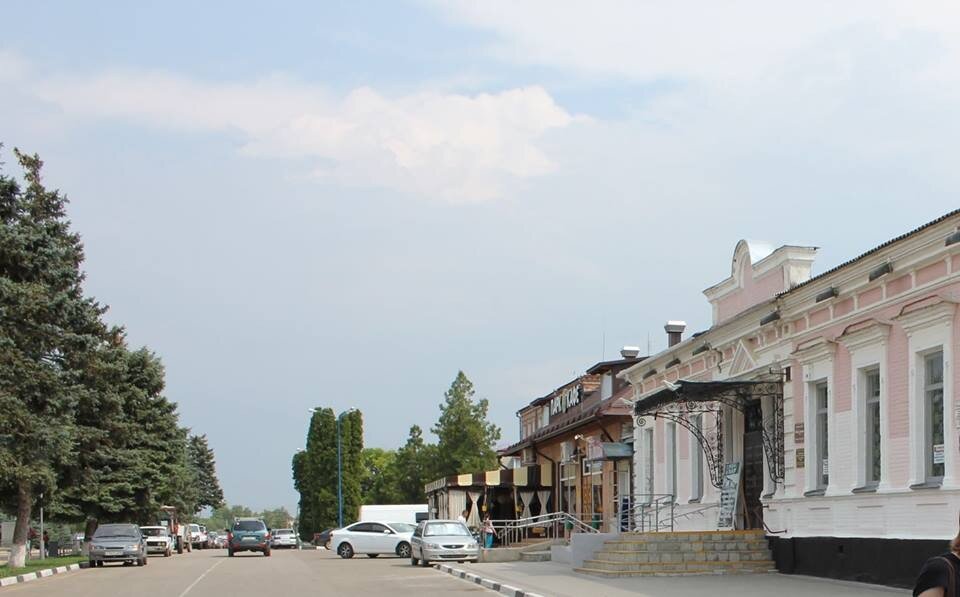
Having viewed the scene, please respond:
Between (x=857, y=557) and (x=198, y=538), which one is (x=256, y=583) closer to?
(x=857, y=557)

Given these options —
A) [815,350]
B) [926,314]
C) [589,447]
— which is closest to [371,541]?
[589,447]

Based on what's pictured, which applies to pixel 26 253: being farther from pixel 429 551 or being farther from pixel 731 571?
pixel 731 571

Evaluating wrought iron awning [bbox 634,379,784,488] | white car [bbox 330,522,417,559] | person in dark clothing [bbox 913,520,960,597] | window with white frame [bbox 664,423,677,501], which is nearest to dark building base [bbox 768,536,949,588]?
wrought iron awning [bbox 634,379,784,488]

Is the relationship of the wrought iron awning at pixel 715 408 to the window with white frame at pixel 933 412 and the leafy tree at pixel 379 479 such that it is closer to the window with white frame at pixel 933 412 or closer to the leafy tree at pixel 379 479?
the window with white frame at pixel 933 412

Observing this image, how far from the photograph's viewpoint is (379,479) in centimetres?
14125

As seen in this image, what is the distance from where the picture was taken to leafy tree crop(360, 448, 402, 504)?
115 meters

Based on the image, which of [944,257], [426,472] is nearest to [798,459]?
[944,257]

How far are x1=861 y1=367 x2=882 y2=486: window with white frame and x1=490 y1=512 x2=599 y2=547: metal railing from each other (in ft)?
62.5

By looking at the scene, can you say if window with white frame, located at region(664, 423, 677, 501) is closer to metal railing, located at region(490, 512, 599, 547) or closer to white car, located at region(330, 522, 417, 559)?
metal railing, located at region(490, 512, 599, 547)

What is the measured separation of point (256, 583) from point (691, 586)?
985 cm

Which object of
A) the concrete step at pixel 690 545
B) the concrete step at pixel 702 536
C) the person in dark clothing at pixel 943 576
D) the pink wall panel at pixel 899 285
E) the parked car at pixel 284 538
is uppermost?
the pink wall panel at pixel 899 285

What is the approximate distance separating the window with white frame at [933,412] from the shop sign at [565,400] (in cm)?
3172

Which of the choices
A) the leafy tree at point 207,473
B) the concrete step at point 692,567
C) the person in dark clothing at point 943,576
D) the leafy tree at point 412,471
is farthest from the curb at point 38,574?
the leafy tree at point 207,473

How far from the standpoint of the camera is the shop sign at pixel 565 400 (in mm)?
53438
